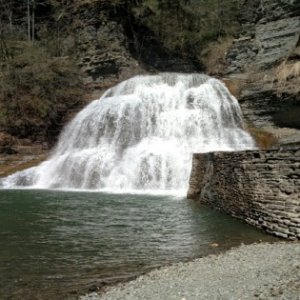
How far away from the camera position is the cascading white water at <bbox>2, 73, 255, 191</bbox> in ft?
77.9

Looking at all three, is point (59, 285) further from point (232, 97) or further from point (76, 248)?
point (232, 97)

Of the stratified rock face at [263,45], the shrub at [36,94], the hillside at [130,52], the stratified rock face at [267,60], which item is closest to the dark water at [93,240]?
the stratified rock face at [267,60]

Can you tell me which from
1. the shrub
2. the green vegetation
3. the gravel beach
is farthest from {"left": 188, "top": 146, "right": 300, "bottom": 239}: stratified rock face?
the green vegetation

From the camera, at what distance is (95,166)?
81.2 feet

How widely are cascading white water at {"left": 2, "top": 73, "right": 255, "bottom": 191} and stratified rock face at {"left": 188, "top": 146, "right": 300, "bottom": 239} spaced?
8241 millimetres

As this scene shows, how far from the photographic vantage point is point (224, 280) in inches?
253

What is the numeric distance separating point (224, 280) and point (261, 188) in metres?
4.79

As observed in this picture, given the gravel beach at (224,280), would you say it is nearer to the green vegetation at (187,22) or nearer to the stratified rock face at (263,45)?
the stratified rock face at (263,45)

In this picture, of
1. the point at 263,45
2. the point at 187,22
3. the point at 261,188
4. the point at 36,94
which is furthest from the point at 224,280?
the point at 187,22

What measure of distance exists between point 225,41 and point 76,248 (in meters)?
35.2

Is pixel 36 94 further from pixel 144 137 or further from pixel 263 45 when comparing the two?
pixel 263 45

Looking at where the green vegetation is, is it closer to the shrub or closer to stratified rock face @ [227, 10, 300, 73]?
stratified rock face @ [227, 10, 300, 73]

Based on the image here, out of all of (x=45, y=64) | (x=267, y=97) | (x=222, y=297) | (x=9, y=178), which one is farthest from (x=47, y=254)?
(x=45, y=64)

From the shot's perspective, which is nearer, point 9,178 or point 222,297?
point 222,297
